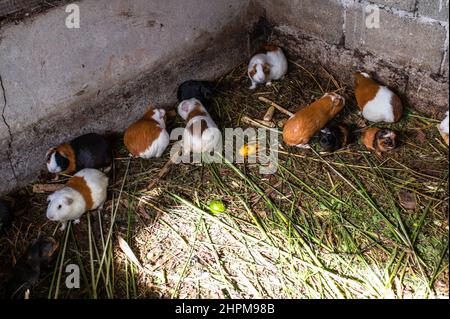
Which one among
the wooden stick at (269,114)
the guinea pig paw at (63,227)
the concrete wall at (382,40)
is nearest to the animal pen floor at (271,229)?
the guinea pig paw at (63,227)

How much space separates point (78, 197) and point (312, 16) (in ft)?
7.44

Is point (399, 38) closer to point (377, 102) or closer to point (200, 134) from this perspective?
point (377, 102)

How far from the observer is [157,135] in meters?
3.43

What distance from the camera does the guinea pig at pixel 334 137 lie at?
3.37 metres

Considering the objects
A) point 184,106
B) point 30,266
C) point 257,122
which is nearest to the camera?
point 30,266

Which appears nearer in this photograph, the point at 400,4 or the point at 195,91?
the point at 400,4

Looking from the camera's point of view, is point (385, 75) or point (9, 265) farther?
point (385, 75)

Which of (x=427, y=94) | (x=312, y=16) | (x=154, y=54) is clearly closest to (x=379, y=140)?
(x=427, y=94)

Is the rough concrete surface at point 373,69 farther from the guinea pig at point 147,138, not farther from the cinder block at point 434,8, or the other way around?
the guinea pig at point 147,138

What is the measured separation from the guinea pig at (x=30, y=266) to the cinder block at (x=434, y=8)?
2738 mm

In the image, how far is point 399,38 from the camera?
348 cm
